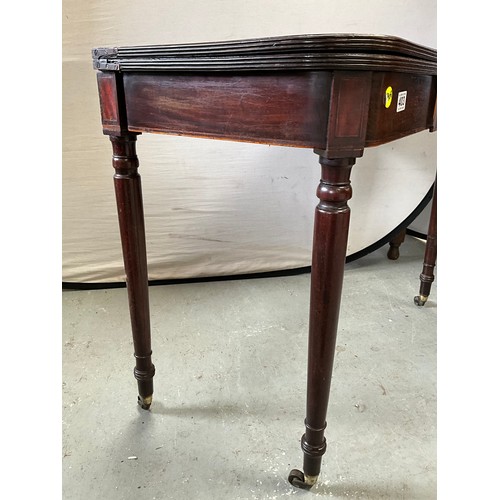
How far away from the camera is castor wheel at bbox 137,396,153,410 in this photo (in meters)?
0.99

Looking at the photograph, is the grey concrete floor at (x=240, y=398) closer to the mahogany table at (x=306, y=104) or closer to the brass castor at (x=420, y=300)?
the brass castor at (x=420, y=300)

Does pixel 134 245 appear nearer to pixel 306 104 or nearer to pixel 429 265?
pixel 306 104

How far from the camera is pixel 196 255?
1.58m

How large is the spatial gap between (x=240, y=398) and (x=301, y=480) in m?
0.26

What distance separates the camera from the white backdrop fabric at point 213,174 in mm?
1307

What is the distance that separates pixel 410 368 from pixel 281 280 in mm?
601

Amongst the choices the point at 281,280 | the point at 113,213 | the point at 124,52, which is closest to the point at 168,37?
the point at 113,213

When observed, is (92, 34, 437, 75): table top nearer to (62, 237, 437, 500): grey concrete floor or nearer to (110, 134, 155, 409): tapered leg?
(110, 134, 155, 409): tapered leg

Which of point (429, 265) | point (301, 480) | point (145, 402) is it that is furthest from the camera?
point (429, 265)

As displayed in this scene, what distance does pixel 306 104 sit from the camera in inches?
22.4

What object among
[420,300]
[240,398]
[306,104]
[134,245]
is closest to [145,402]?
[240,398]

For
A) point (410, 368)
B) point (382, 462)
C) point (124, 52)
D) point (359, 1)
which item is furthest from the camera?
point (359, 1)

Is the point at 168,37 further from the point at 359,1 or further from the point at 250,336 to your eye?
the point at 250,336

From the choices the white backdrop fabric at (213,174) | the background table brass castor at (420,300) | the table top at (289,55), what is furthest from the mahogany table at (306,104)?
the background table brass castor at (420,300)
